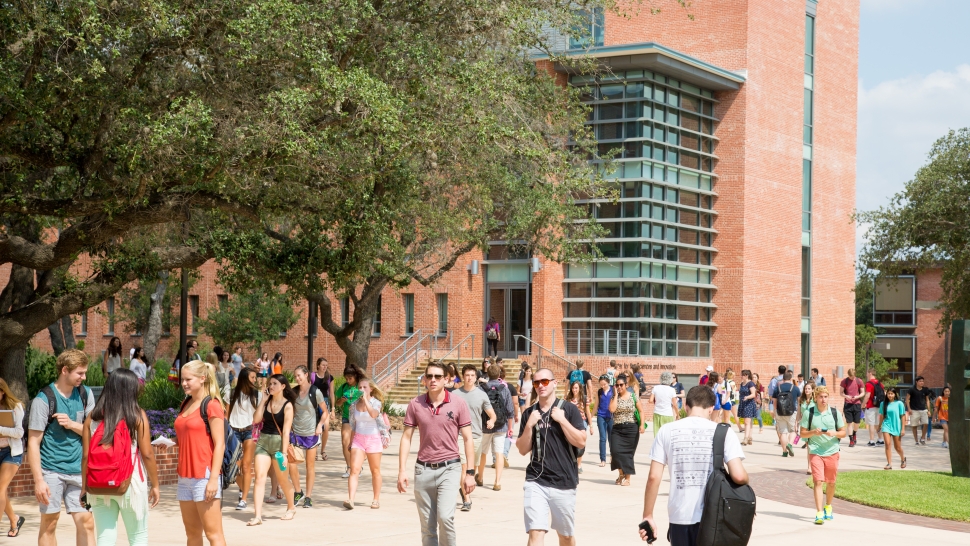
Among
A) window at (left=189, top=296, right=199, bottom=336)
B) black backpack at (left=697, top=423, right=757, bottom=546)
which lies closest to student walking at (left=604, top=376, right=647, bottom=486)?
black backpack at (left=697, top=423, right=757, bottom=546)

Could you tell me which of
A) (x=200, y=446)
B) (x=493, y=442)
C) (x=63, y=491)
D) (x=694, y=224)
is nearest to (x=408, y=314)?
(x=694, y=224)

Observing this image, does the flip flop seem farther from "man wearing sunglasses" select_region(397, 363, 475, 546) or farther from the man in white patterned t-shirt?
the man in white patterned t-shirt

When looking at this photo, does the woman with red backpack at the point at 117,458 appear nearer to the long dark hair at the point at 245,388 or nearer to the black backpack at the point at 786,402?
the long dark hair at the point at 245,388

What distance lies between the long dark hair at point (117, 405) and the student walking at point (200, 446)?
53 cm

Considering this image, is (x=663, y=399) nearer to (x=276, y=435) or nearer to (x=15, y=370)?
(x=276, y=435)

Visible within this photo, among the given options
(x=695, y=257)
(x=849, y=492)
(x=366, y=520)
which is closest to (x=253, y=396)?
(x=366, y=520)

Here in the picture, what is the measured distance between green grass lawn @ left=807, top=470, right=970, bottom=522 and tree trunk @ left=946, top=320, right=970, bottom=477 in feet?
1.11

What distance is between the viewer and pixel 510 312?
41094 mm

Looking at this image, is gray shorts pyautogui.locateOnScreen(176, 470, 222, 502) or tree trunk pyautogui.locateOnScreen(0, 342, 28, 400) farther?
tree trunk pyautogui.locateOnScreen(0, 342, 28, 400)

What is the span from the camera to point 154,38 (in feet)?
41.4

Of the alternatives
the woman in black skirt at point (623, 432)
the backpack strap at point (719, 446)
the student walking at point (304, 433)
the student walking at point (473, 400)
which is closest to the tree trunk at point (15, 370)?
the student walking at point (304, 433)

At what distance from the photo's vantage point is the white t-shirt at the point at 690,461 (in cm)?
696

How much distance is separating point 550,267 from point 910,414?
15136 millimetres

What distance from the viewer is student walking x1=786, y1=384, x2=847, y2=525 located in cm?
1268
